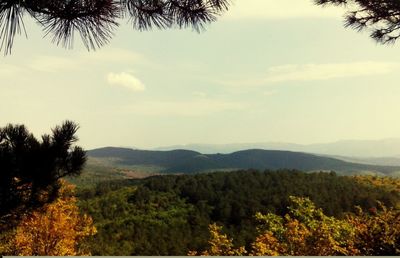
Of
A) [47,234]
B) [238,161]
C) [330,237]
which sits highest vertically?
[330,237]

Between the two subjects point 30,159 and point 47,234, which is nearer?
point 30,159

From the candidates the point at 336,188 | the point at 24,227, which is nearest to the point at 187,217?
the point at 336,188

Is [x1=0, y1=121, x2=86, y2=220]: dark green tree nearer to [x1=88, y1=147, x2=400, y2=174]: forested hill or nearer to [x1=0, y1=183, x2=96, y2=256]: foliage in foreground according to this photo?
[x1=0, y1=183, x2=96, y2=256]: foliage in foreground

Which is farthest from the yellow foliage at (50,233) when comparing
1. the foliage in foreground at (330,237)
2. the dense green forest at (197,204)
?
the dense green forest at (197,204)

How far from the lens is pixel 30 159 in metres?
4.91

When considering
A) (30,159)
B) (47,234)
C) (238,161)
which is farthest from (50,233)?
(238,161)

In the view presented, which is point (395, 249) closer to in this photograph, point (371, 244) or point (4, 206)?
point (371, 244)

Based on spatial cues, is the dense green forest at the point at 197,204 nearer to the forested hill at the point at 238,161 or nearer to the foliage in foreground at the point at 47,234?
the foliage in foreground at the point at 47,234

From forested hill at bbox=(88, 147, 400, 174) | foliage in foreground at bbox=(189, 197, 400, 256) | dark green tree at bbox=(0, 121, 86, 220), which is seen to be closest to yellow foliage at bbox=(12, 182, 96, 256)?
foliage in foreground at bbox=(189, 197, 400, 256)

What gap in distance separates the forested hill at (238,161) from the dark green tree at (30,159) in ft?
443

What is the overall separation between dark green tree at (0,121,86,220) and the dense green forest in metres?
32.5

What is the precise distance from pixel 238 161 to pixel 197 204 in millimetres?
98828

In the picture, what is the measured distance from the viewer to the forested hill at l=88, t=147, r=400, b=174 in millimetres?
146750

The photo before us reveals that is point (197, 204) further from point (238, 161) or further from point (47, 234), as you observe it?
point (238, 161)
